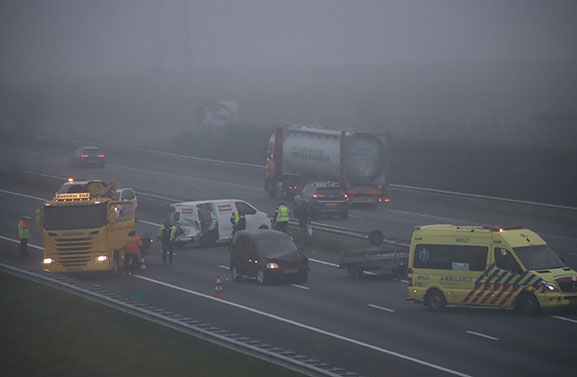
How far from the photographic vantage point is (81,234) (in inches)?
963

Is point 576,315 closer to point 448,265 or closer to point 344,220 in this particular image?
point 448,265

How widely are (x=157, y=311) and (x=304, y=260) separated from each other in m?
7.55

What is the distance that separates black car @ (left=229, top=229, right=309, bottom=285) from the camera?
2361cm

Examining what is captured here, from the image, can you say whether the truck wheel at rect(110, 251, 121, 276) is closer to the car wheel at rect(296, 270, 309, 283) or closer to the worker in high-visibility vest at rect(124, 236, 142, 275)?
the worker in high-visibility vest at rect(124, 236, 142, 275)

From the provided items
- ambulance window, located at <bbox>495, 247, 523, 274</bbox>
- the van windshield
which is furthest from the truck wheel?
the van windshield

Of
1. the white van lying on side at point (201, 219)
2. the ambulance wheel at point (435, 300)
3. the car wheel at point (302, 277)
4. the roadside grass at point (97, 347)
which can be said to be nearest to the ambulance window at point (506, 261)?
the ambulance wheel at point (435, 300)

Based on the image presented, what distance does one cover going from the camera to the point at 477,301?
19.1 meters

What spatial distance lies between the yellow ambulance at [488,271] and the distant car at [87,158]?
41.7 metres

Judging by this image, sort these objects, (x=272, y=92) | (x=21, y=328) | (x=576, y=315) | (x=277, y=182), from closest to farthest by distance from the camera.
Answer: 1. (x=21, y=328)
2. (x=576, y=315)
3. (x=277, y=182)
4. (x=272, y=92)

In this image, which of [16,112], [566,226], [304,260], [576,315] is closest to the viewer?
[576,315]

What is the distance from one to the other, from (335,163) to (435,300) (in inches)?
950

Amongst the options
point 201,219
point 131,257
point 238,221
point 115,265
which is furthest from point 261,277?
point 201,219

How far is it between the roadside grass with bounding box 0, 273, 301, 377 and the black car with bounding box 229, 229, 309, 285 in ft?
21.6

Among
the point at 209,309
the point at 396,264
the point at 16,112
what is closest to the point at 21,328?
the point at 209,309
